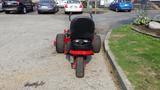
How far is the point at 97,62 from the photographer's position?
9.79 metres

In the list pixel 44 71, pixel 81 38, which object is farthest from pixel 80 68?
pixel 44 71

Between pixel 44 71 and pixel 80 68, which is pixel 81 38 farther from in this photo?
pixel 44 71

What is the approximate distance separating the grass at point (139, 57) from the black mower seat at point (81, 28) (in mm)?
1169

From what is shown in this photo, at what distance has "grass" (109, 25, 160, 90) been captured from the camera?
7.28 m

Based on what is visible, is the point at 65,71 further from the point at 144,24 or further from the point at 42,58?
the point at 144,24

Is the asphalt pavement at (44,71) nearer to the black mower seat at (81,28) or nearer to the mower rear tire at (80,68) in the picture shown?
the mower rear tire at (80,68)

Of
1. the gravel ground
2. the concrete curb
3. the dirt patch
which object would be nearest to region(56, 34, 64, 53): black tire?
the gravel ground

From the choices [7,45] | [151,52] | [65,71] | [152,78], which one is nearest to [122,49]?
[151,52]

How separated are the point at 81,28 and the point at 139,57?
7.01ft

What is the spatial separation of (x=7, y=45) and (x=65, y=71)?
186 inches

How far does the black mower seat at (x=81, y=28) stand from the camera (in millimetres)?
8391

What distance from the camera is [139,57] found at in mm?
9602

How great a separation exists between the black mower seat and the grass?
46.0 inches

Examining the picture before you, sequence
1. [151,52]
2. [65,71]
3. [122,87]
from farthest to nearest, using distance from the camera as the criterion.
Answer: [151,52] < [65,71] < [122,87]
